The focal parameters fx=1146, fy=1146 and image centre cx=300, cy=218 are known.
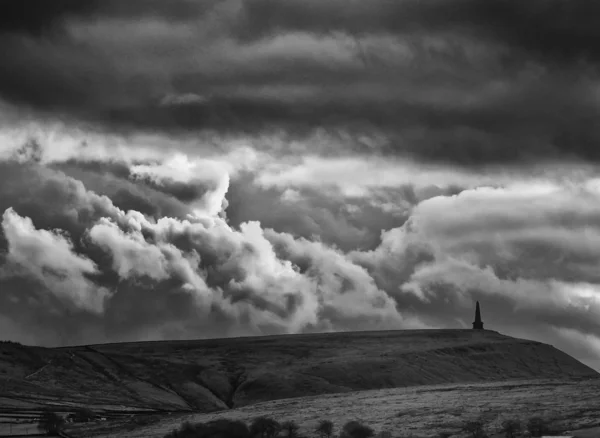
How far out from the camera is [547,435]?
19850 centimetres

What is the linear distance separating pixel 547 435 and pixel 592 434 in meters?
7.90

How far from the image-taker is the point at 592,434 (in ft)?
652
